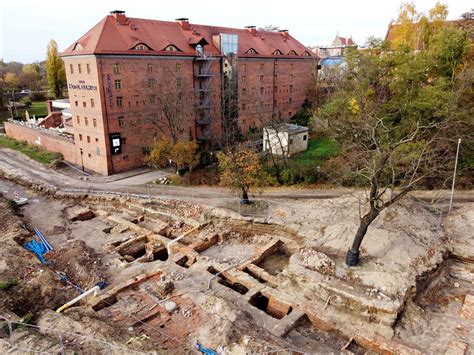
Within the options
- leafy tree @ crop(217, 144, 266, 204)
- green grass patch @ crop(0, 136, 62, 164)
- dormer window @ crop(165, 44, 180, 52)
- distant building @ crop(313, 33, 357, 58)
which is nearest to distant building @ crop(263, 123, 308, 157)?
dormer window @ crop(165, 44, 180, 52)

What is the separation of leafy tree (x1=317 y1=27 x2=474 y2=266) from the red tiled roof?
64.8 feet

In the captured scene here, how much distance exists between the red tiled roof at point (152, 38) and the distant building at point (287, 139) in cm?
1324

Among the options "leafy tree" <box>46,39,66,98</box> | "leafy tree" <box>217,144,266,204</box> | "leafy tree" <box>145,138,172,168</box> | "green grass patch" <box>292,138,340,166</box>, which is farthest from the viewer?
"leafy tree" <box>46,39,66,98</box>

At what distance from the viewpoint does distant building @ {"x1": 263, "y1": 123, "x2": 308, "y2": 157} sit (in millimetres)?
42281

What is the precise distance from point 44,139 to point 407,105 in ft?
151

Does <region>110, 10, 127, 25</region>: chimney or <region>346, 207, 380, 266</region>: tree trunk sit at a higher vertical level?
<region>110, 10, 127, 25</region>: chimney

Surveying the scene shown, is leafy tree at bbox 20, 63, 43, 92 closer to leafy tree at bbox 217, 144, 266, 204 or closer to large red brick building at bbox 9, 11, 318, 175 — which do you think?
large red brick building at bbox 9, 11, 318, 175

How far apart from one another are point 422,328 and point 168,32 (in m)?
40.3

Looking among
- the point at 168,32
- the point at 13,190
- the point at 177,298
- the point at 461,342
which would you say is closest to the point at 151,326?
the point at 177,298

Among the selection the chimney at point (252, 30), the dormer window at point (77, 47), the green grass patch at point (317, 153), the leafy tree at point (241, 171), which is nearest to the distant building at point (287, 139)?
the green grass patch at point (317, 153)

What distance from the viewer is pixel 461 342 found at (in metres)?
15.0

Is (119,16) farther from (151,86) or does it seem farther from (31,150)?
(31,150)

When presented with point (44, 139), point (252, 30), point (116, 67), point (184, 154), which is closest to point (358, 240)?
point (184, 154)

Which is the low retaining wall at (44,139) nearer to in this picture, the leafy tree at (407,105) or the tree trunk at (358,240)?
the leafy tree at (407,105)
